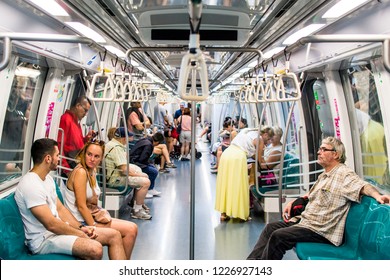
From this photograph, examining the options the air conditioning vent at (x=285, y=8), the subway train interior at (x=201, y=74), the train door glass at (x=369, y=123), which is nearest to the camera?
the subway train interior at (x=201, y=74)

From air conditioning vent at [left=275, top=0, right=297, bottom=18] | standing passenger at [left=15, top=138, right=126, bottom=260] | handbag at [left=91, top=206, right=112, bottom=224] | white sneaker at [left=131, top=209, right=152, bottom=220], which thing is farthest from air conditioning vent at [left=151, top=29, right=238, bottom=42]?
white sneaker at [left=131, top=209, right=152, bottom=220]

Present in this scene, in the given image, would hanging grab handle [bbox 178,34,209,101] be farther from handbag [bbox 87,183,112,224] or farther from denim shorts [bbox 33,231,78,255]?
handbag [bbox 87,183,112,224]

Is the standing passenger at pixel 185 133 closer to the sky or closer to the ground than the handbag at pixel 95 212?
closer to the sky

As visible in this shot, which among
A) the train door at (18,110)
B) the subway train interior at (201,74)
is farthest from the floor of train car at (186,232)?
the train door at (18,110)

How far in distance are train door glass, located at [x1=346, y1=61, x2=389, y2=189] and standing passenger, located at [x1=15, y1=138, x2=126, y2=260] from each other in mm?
2839

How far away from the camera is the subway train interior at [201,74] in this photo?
7.36ft

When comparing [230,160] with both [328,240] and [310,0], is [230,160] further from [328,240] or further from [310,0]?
[310,0]

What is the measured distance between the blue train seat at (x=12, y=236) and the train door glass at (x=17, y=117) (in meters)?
1.50

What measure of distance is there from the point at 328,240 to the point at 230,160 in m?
2.16

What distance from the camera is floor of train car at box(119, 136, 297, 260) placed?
372cm

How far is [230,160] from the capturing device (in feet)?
15.9

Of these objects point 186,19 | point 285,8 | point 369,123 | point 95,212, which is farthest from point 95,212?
point 369,123

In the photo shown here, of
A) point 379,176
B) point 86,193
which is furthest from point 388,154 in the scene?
point 86,193

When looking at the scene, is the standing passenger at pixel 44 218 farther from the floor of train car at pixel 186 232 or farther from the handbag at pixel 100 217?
the floor of train car at pixel 186 232
